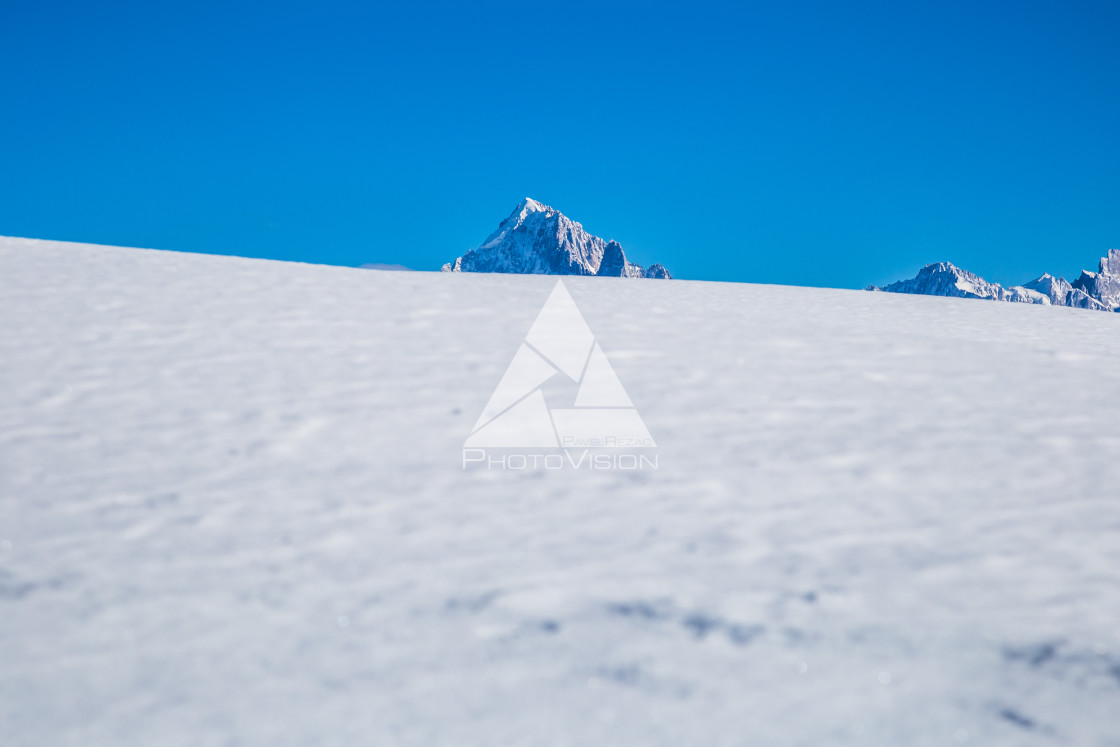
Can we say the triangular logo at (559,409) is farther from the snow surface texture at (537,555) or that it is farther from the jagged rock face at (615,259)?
the jagged rock face at (615,259)

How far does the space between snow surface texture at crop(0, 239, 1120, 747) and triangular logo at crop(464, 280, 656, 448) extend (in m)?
0.13

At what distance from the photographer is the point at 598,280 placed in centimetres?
842

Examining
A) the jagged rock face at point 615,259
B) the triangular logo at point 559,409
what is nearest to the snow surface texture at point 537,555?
the triangular logo at point 559,409

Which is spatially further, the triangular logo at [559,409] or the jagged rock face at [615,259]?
the jagged rock face at [615,259]

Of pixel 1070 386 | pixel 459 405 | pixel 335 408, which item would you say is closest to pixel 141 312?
pixel 335 408

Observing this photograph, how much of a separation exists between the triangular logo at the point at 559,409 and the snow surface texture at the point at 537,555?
128 millimetres

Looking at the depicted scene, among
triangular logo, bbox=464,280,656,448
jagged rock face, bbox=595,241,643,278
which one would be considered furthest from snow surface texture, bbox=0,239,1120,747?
jagged rock face, bbox=595,241,643,278

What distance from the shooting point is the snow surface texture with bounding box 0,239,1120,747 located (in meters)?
1.78

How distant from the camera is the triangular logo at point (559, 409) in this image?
10.8 feet

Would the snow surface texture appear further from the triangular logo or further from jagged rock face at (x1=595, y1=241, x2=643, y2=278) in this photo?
jagged rock face at (x1=595, y1=241, x2=643, y2=278)

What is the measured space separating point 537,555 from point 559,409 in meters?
1.42

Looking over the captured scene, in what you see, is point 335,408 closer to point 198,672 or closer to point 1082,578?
point 198,672

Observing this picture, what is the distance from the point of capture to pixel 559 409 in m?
3.71

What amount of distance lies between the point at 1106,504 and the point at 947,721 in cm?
157
